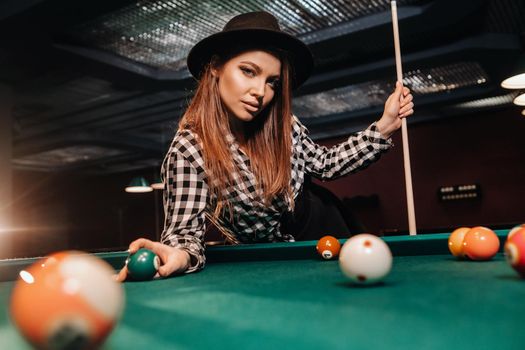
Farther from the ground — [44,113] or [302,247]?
[44,113]

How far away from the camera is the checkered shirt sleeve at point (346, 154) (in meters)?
2.42

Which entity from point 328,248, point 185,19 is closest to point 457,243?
point 328,248

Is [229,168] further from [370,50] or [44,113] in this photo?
[44,113]

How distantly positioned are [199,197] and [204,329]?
1.19m

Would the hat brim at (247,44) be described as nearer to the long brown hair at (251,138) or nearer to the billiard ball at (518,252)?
the long brown hair at (251,138)

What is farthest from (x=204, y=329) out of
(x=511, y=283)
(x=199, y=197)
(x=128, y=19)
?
(x=128, y=19)

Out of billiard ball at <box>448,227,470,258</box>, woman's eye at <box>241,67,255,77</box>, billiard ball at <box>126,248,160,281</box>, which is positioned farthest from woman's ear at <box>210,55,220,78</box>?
billiard ball at <box>448,227,470,258</box>

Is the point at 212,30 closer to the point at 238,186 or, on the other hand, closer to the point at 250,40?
the point at 250,40

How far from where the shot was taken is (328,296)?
102 cm

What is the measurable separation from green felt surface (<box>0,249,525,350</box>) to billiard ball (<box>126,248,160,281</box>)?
9cm

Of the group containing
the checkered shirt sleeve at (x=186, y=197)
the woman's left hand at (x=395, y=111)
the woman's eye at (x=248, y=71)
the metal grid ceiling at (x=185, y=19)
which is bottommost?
the checkered shirt sleeve at (x=186, y=197)

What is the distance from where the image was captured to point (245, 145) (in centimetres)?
234

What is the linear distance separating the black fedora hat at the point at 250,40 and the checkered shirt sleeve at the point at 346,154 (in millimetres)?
481

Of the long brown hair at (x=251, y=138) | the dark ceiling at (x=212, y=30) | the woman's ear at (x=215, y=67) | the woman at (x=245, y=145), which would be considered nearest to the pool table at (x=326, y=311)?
the woman at (x=245, y=145)
